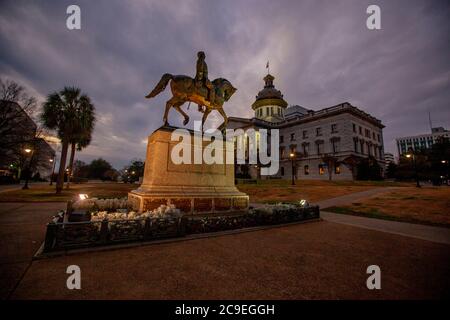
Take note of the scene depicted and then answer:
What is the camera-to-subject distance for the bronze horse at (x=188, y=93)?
24.4 ft

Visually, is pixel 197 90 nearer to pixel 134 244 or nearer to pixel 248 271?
pixel 134 244

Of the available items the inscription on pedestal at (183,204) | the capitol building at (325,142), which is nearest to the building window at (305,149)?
the capitol building at (325,142)

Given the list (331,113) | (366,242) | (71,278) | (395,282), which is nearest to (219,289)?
(71,278)

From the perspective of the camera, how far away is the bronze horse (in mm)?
7430

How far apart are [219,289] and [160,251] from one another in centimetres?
195

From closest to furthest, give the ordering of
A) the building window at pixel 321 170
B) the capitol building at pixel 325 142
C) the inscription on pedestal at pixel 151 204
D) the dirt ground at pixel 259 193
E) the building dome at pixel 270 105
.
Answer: the inscription on pedestal at pixel 151 204
the dirt ground at pixel 259 193
the capitol building at pixel 325 142
the building window at pixel 321 170
the building dome at pixel 270 105

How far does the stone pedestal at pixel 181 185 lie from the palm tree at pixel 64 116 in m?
18.1

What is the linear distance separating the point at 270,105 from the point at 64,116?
54137 mm

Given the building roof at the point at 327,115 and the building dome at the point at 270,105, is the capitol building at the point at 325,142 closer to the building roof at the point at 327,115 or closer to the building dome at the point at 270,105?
the building roof at the point at 327,115

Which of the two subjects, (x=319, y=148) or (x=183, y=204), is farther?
(x=319, y=148)

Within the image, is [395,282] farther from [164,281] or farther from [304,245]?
[164,281]

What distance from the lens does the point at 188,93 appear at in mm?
7562

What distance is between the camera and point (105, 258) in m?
3.65

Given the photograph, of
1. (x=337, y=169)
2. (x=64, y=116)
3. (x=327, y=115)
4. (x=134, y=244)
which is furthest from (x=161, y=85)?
(x=327, y=115)
